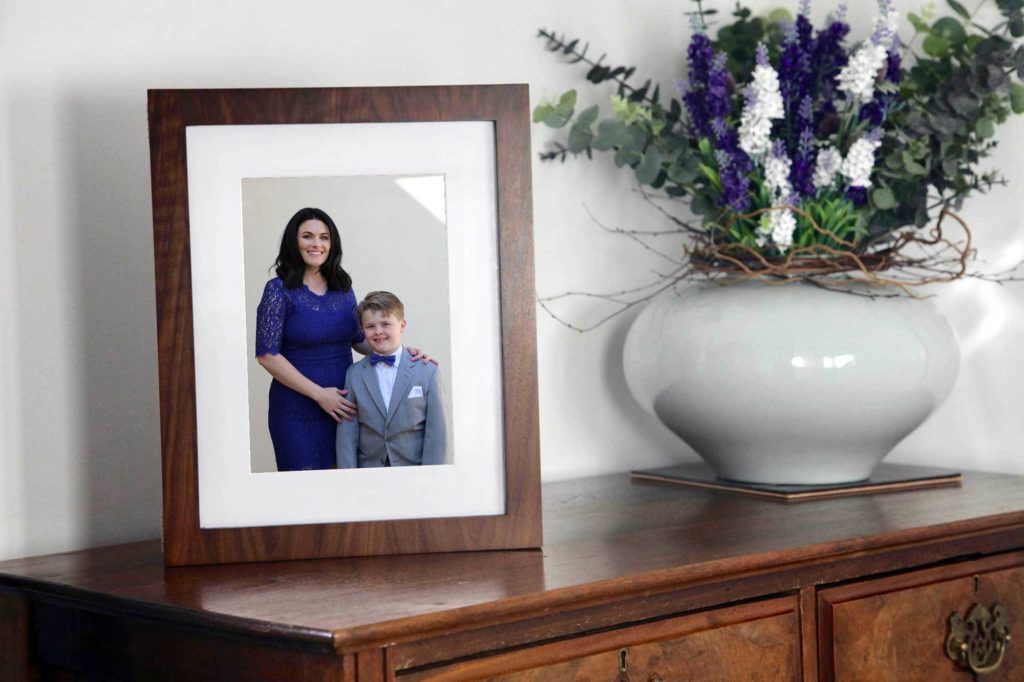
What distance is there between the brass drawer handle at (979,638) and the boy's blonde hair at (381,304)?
555 mm

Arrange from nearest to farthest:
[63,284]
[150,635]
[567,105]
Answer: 1. [150,635]
2. [63,284]
3. [567,105]

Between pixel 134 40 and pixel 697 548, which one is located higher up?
pixel 134 40

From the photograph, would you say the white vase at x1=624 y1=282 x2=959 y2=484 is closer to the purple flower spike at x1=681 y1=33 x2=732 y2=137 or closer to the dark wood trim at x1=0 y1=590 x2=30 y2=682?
the purple flower spike at x1=681 y1=33 x2=732 y2=137

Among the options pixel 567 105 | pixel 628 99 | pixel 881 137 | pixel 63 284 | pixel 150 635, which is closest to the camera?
pixel 150 635

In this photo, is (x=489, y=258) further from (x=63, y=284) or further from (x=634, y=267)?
(x=634, y=267)

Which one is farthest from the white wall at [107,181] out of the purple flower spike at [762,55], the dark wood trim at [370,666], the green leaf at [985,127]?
the dark wood trim at [370,666]

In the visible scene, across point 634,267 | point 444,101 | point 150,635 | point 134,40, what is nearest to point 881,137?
point 634,267

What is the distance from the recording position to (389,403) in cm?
95

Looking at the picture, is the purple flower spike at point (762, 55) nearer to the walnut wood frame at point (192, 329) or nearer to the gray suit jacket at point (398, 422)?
the walnut wood frame at point (192, 329)

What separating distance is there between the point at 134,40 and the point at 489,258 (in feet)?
1.43

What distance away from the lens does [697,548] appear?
0.95m

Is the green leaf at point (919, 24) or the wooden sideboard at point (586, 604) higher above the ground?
the green leaf at point (919, 24)

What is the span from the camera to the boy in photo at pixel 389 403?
949 mm

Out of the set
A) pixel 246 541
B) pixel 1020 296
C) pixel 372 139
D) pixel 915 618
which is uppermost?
pixel 372 139
